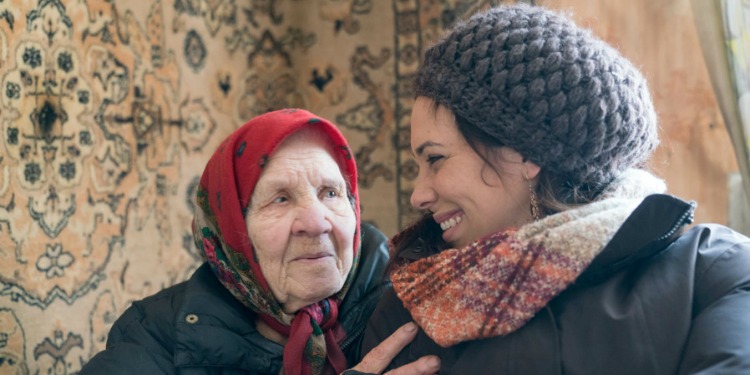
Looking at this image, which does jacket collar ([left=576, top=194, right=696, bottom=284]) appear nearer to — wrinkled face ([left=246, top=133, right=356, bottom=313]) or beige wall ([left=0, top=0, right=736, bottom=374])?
wrinkled face ([left=246, top=133, right=356, bottom=313])

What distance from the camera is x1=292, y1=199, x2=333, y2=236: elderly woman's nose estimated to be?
5.88ft

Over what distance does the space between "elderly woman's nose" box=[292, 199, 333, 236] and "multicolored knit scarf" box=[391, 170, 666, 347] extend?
0.40 metres

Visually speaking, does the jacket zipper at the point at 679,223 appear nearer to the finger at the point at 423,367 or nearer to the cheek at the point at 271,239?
the finger at the point at 423,367

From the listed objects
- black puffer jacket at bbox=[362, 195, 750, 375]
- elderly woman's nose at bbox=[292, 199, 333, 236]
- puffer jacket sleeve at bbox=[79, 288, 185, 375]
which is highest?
elderly woman's nose at bbox=[292, 199, 333, 236]

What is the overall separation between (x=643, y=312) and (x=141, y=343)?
1146mm

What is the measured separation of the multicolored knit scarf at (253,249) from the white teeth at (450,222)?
415 millimetres

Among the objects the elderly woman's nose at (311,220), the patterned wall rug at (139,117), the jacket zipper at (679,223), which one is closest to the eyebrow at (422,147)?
the elderly woman's nose at (311,220)

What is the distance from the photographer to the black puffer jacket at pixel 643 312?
1.24m

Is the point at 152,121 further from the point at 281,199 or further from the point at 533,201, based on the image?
the point at 533,201

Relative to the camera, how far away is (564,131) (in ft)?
4.59

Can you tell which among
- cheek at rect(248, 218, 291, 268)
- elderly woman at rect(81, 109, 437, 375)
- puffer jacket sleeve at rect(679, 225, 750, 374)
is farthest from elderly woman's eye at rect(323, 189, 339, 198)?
puffer jacket sleeve at rect(679, 225, 750, 374)

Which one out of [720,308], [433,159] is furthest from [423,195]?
[720,308]

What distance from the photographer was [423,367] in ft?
4.72

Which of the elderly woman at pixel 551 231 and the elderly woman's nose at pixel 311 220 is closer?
the elderly woman at pixel 551 231
